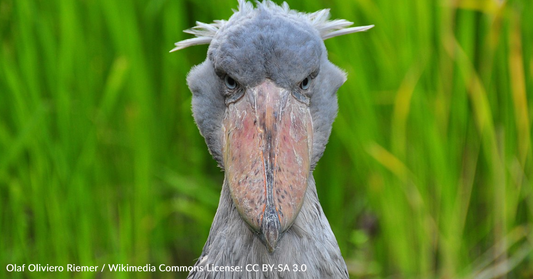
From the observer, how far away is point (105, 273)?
2598 mm

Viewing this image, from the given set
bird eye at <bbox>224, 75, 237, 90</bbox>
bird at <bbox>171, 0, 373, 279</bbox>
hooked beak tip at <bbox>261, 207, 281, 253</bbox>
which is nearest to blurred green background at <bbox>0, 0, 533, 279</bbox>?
bird at <bbox>171, 0, 373, 279</bbox>

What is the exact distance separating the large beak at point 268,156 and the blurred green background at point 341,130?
3.80 ft

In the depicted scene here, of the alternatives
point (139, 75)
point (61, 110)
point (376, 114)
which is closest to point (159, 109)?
point (139, 75)

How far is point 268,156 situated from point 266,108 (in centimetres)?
12

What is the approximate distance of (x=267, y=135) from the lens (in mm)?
1259

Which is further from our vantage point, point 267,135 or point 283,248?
point 283,248

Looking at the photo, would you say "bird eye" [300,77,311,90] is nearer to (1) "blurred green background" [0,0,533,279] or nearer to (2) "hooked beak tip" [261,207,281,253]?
(2) "hooked beak tip" [261,207,281,253]

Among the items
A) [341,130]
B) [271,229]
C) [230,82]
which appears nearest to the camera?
[271,229]

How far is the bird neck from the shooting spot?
4.54 ft

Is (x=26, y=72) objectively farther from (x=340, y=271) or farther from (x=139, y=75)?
(x=340, y=271)

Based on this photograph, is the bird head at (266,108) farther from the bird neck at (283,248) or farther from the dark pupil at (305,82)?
the bird neck at (283,248)

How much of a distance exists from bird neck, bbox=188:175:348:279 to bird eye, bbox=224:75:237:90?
0.24 meters

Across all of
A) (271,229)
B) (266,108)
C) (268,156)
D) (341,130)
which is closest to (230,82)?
(266,108)

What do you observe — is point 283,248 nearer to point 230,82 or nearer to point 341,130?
point 230,82
